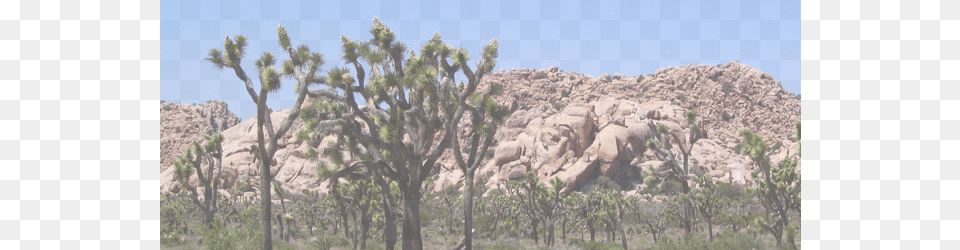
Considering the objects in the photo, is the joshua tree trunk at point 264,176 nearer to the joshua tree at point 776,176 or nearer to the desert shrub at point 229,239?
the desert shrub at point 229,239

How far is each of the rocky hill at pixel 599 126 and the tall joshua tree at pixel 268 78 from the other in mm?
23430

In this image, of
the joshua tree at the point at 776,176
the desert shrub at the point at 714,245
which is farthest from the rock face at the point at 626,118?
the joshua tree at the point at 776,176

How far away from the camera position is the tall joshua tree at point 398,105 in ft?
32.7

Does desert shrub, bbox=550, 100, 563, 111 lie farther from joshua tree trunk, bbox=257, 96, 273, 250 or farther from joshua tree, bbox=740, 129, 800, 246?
joshua tree trunk, bbox=257, 96, 273, 250

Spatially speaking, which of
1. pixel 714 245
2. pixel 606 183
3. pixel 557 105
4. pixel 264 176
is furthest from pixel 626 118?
pixel 264 176

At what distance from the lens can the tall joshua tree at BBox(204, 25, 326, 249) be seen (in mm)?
9820

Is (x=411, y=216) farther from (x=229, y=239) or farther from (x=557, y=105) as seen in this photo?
(x=557, y=105)

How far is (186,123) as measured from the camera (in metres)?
67.4

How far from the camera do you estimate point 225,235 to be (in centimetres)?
1077

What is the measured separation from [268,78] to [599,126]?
42.1 m

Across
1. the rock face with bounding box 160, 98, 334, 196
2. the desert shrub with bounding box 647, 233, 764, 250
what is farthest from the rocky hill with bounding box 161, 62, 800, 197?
the desert shrub with bounding box 647, 233, 764, 250
